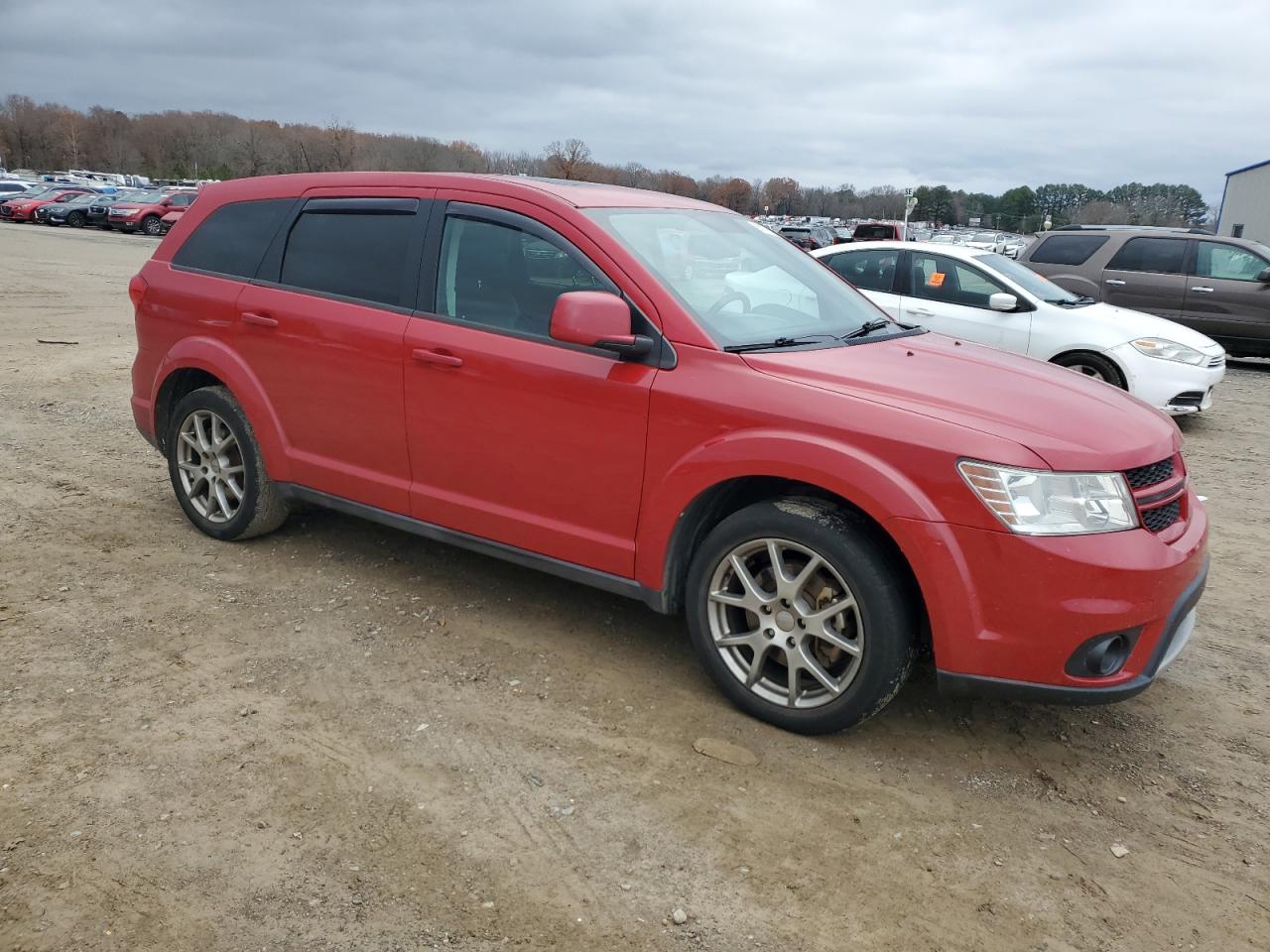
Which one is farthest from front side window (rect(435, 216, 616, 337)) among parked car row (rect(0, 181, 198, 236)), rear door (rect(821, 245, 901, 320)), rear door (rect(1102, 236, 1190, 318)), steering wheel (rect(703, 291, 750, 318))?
parked car row (rect(0, 181, 198, 236))

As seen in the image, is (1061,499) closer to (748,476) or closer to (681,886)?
(748,476)

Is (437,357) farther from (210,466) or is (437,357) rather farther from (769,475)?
(210,466)

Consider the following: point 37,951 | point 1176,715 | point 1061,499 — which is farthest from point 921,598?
point 37,951

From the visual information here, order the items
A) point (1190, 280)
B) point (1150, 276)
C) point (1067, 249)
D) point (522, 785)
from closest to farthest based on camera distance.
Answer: point (522, 785) → point (1190, 280) → point (1150, 276) → point (1067, 249)

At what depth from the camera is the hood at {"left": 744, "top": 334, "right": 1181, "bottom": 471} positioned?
313 centimetres

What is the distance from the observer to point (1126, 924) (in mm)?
2658

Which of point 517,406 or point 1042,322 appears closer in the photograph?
point 517,406

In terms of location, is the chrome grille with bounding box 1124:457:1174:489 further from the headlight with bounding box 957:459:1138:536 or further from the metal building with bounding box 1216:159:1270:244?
the metal building with bounding box 1216:159:1270:244

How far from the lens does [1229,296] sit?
1245 centimetres

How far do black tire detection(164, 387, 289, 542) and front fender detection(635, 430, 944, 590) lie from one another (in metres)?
2.20

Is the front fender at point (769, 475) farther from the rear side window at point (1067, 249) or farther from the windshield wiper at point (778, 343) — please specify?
the rear side window at point (1067, 249)

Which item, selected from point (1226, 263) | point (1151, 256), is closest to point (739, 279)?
point (1151, 256)

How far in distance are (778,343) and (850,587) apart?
997 mm

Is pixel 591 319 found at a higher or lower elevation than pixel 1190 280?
lower
